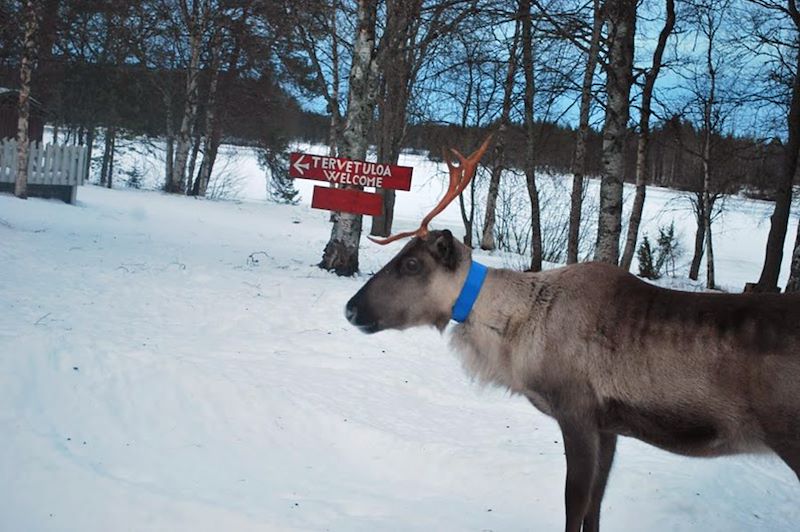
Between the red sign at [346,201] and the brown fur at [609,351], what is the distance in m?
5.97

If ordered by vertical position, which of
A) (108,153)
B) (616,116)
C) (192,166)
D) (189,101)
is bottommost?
(192,166)

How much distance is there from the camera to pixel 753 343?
311 centimetres

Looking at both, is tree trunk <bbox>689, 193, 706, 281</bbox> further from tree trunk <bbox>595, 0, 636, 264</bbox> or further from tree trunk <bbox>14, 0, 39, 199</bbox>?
tree trunk <bbox>14, 0, 39, 199</bbox>

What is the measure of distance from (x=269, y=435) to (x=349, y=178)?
5.17 metres

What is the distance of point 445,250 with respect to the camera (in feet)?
12.2

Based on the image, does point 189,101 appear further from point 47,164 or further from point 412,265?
point 412,265

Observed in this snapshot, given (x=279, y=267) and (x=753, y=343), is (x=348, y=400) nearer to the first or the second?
(x=753, y=343)

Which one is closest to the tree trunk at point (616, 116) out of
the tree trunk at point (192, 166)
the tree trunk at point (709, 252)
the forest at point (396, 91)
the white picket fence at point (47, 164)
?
the forest at point (396, 91)

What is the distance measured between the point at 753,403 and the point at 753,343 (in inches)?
9.7

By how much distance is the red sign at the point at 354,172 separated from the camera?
383 inches

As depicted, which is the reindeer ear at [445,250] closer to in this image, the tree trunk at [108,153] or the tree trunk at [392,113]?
the tree trunk at [392,113]

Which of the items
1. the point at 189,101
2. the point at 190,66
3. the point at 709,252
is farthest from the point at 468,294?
the point at 190,66

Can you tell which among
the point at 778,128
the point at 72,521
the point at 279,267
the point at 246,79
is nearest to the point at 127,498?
the point at 72,521

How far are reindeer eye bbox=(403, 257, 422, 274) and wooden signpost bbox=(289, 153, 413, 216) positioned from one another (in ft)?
19.6
